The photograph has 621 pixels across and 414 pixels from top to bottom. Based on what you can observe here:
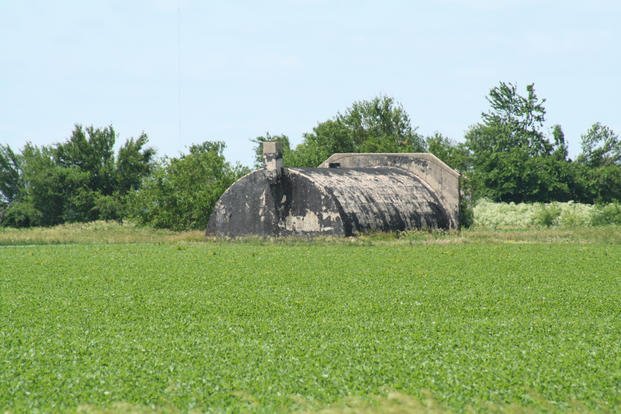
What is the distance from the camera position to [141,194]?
173 feet

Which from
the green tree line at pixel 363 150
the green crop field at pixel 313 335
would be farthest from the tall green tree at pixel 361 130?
the green crop field at pixel 313 335

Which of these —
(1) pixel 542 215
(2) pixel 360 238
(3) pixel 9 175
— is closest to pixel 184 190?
(2) pixel 360 238

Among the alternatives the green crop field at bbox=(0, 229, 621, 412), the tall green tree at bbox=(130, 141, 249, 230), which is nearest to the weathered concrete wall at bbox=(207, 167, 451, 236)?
the tall green tree at bbox=(130, 141, 249, 230)

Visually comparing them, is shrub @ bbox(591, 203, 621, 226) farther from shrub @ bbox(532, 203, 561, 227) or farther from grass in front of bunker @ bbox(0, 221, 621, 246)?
grass in front of bunker @ bbox(0, 221, 621, 246)

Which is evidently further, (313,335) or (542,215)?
(542,215)

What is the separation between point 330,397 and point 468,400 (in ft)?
4.84

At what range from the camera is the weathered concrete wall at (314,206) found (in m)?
40.6

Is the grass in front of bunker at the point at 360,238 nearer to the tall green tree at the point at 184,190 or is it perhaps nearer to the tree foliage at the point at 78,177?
the tall green tree at the point at 184,190

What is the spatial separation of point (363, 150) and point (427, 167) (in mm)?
18103

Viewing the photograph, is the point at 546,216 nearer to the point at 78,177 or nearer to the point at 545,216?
the point at 545,216

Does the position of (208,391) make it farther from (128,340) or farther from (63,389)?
(128,340)

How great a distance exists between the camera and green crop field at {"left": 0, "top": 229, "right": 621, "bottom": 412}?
11.2 metres

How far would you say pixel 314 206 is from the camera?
40.9 metres

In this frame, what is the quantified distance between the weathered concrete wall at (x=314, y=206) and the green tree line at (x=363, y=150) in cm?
1414
